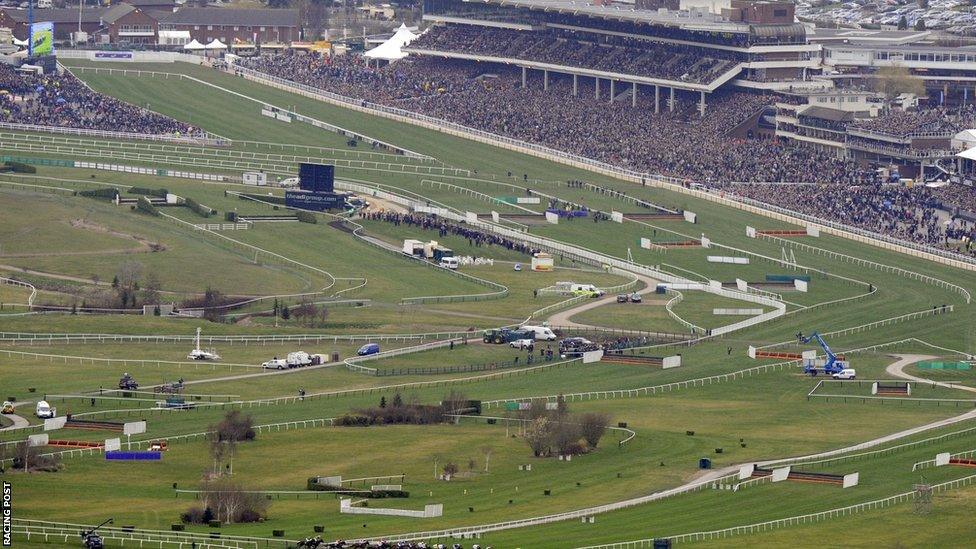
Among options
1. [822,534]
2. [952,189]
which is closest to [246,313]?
[822,534]

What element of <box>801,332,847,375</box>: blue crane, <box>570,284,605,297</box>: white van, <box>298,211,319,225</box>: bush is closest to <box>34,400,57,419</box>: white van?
<box>801,332,847,375</box>: blue crane

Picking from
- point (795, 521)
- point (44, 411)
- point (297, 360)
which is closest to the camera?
point (795, 521)

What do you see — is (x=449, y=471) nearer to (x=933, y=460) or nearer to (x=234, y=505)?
(x=234, y=505)

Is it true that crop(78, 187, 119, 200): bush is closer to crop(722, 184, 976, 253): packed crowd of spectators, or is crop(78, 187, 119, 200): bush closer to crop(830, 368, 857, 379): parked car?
crop(722, 184, 976, 253): packed crowd of spectators

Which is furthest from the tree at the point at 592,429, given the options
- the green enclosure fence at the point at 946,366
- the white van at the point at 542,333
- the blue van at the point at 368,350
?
the green enclosure fence at the point at 946,366

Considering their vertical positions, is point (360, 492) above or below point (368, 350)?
above

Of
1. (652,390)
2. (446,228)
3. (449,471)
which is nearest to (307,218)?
(446,228)

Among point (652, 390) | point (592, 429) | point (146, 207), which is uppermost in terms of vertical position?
point (146, 207)
